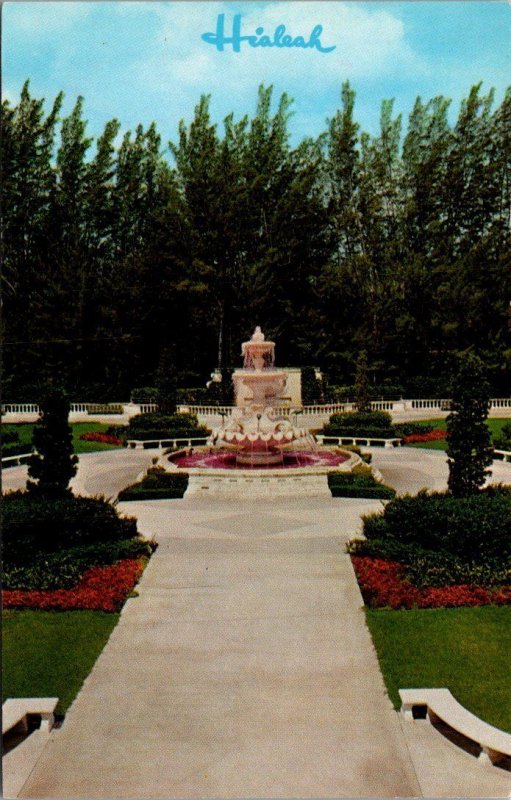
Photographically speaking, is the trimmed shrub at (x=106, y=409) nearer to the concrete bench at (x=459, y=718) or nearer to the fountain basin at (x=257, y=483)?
the fountain basin at (x=257, y=483)

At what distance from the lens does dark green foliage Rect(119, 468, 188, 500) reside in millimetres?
18828

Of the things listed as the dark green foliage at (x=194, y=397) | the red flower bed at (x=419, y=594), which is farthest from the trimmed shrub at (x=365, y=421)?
the red flower bed at (x=419, y=594)

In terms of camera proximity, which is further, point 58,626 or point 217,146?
point 217,146

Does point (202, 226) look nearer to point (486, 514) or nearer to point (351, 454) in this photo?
point (351, 454)

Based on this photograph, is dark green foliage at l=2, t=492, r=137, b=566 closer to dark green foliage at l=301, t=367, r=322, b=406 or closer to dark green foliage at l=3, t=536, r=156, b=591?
dark green foliage at l=3, t=536, r=156, b=591

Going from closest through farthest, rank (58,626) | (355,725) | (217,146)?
(355,725)
(58,626)
(217,146)

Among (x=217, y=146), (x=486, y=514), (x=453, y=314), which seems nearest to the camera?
(x=486, y=514)

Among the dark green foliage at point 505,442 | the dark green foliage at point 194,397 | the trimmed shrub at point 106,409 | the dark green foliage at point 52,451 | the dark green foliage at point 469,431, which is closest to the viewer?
the dark green foliage at point 52,451

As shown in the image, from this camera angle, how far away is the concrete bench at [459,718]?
6.81 metres

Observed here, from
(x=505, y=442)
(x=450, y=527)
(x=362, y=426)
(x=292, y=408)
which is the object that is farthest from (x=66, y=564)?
(x=292, y=408)

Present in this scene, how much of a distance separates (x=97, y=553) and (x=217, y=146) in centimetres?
4403

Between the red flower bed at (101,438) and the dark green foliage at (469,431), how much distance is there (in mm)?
18544

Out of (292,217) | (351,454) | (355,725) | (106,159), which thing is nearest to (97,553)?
(355,725)

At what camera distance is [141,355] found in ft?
164
